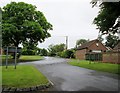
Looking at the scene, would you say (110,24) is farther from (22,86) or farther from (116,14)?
(22,86)

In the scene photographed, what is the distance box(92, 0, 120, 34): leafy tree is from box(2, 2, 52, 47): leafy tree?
1995cm

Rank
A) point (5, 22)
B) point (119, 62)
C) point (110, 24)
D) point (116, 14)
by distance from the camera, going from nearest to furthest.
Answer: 1. point (116, 14)
2. point (110, 24)
3. point (119, 62)
4. point (5, 22)

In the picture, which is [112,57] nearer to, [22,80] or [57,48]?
[22,80]

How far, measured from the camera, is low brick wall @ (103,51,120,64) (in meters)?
35.3

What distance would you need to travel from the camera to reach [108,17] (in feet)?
69.8

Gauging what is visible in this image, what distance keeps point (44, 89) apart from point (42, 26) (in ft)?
117

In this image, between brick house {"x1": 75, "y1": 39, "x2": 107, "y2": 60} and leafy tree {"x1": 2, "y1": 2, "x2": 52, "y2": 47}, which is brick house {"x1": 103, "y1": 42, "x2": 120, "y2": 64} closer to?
leafy tree {"x1": 2, "y1": 2, "x2": 52, "y2": 47}

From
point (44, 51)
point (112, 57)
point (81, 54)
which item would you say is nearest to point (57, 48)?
point (44, 51)

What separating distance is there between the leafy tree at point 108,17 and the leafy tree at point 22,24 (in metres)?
19.9

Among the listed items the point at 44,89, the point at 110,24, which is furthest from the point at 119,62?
the point at 44,89

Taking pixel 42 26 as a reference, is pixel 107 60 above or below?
below

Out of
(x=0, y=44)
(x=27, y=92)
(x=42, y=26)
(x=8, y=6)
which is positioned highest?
(x=8, y=6)

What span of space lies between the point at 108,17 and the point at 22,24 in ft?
79.1

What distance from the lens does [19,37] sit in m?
42.6
